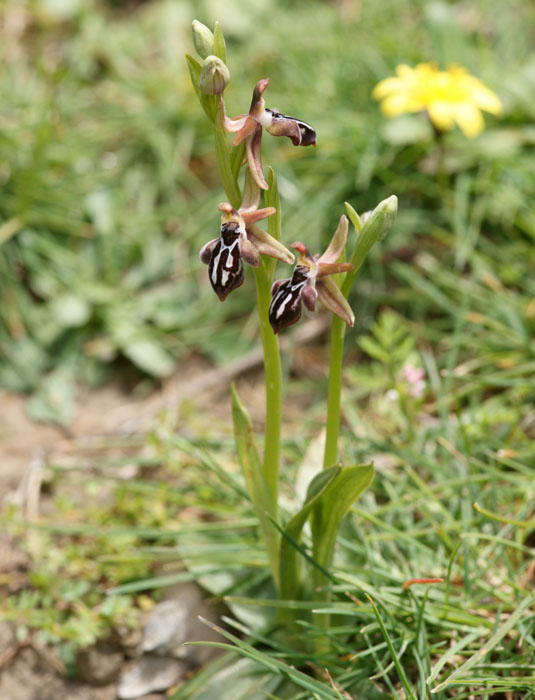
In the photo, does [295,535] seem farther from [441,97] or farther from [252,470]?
[441,97]

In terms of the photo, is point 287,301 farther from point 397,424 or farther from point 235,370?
point 235,370

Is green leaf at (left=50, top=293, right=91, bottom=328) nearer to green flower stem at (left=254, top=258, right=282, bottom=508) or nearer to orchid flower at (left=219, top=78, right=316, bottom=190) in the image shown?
green flower stem at (left=254, top=258, right=282, bottom=508)

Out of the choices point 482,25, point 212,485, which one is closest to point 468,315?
point 212,485

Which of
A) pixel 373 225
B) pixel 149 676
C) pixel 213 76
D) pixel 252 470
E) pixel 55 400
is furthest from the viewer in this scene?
pixel 55 400

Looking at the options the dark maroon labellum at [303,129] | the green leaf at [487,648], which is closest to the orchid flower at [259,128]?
the dark maroon labellum at [303,129]

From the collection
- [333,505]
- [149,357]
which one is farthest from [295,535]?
[149,357]

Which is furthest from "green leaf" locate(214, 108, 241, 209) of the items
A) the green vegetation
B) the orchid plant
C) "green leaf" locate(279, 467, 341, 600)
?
the green vegetation
